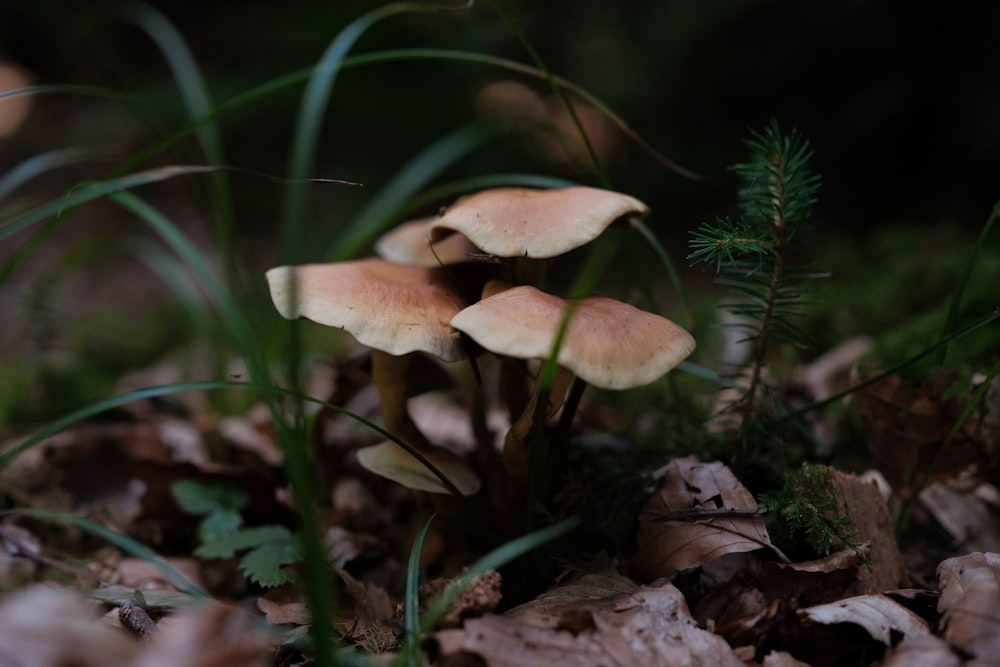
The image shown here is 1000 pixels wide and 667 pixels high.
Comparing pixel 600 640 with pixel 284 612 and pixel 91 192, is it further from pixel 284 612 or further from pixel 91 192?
pixel 91 192

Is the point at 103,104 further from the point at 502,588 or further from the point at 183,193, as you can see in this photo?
the point at 502,588

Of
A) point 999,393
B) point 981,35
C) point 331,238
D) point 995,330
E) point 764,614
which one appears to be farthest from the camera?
point 331,238

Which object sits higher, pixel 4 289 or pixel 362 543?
pixel 4 289

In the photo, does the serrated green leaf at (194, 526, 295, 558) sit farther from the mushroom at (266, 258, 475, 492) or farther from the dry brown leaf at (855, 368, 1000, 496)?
the dry brown leaf at (855, 368, 1000, 496)

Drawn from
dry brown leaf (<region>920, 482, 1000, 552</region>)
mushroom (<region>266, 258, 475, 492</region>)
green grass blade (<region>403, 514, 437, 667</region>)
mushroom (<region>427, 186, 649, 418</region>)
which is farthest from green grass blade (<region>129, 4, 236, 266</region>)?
dry brown leaf (<region>920, 482, 1000, 552</region>)

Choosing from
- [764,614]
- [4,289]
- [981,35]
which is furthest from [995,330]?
[4,289]
